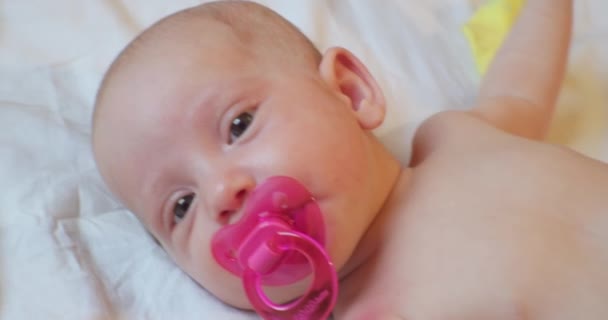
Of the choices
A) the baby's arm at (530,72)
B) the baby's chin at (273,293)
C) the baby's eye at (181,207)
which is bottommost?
the baby's chin at (273,293)

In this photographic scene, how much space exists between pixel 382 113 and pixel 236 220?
0.28 meters

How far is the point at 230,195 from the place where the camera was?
32.1 inches

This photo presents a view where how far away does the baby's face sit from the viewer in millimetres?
848

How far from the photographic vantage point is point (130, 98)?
91 centimetres

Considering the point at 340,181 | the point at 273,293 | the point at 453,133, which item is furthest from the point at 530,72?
the point at 273,293

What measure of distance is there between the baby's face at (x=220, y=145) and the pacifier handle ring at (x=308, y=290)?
5 cm

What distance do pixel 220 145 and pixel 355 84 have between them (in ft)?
0.82

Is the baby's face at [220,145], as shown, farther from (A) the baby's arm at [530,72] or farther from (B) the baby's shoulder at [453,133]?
(A) the baby's arm at [530,72]

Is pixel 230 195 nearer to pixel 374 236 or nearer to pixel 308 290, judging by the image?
pixel 308 290

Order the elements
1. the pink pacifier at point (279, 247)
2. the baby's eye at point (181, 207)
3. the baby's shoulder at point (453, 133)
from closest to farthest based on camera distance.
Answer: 1. the pink pacifier at point (279, 247)
2. the baby's eye at point (181, 207)
3. the baby's shoulder at point (453, 133)

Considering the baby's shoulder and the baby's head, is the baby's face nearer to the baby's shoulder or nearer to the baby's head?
the baby's head

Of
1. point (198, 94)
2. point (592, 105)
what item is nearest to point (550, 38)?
point (592, 105)

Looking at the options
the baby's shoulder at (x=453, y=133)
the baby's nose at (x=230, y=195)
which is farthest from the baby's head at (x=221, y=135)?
the baby's shoulder at (x=453, y=133)

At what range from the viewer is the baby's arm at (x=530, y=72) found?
3.74ft
